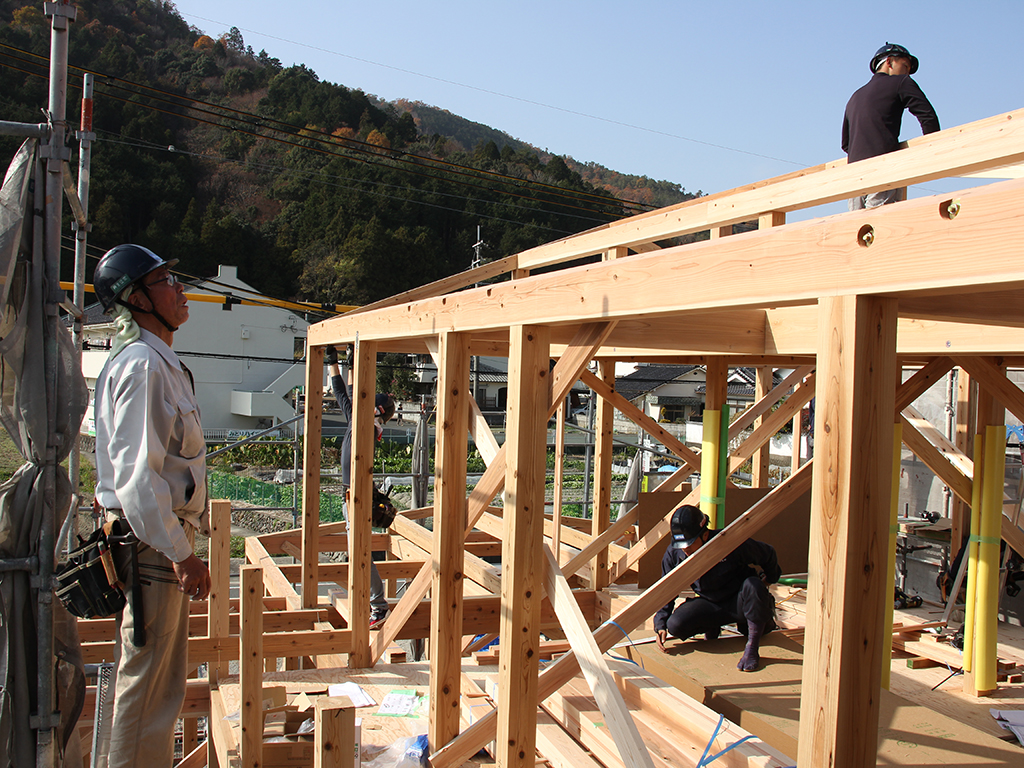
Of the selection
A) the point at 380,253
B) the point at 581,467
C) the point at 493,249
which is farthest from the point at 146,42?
the point at 581,467

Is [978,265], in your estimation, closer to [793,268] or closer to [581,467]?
[793,268]

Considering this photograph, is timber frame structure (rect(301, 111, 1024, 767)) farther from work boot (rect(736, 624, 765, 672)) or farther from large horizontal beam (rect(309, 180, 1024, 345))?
work boot (rect(736, 624, 765, 672))

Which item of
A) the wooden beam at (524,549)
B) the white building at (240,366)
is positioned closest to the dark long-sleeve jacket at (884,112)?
the wooden beam at (524,549)

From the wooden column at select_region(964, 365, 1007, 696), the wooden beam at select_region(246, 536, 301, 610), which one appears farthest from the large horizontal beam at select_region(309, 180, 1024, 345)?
the wooden beam at select_region(246, 536, 301, 610)

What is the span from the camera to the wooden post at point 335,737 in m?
2.38

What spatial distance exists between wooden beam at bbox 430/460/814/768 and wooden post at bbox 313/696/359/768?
0.88 m

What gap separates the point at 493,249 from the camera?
4281cm

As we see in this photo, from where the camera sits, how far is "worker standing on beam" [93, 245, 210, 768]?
9.14 ft

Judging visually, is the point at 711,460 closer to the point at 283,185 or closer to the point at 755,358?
the point at 755,358

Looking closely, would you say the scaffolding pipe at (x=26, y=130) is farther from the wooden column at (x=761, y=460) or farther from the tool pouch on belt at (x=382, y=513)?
the wooden column at (x=761, y=460)

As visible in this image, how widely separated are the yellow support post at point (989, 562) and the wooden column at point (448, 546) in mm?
3176

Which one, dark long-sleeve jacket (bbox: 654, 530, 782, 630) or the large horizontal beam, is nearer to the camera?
the large horizontal beam

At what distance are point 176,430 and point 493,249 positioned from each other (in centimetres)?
4055

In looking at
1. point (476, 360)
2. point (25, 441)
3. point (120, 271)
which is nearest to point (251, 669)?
point (25, 441)
